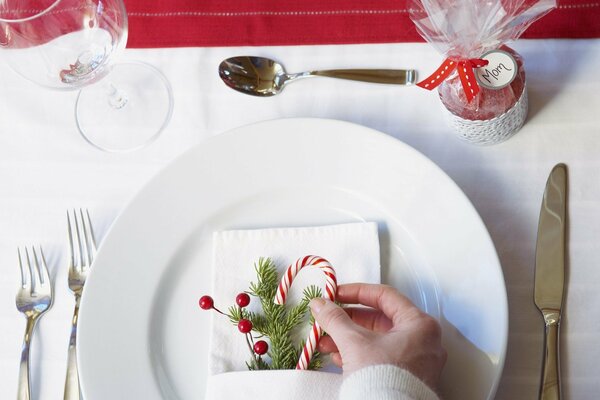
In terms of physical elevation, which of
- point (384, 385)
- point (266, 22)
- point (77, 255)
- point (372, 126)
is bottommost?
point (384, 385)

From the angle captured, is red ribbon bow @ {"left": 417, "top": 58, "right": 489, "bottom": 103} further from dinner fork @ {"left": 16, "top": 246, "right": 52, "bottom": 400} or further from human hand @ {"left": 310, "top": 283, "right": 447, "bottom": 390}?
dinner fork @ {"left": 16, "top": 246, "right": 52, "bottom": 400}

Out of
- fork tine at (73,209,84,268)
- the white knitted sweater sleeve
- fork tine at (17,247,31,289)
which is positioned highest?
fork tine at (73,209,84,268)

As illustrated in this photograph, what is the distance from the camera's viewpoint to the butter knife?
72 centimetres

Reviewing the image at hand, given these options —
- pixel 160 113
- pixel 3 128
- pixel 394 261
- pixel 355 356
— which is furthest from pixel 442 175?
pixel 3 128

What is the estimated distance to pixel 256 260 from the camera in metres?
0.79

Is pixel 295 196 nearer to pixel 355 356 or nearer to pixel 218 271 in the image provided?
pixel 218 271

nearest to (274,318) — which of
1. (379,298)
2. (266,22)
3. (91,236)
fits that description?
(379,298)

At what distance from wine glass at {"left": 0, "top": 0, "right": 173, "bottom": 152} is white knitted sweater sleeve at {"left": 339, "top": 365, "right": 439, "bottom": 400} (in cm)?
Answer: 43

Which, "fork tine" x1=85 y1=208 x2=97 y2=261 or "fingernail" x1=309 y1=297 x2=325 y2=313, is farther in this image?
"fork tine" x1=85 y1=208 x2=97 y2=261

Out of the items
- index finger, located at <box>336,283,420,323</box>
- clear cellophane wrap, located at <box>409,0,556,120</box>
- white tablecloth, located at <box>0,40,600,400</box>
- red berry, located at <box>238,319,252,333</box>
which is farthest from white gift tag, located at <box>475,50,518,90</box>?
red berry, located at <box>238,319,252,333</box>

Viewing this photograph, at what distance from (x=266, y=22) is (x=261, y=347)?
1.39 feet

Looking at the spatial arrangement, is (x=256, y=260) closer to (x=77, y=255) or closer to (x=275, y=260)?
(x=275, y=260)

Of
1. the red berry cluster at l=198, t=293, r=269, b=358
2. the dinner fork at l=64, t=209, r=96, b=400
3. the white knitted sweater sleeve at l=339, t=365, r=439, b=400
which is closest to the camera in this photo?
the white knitted sweater sleeve at l=339, t=365, r=439, b=400

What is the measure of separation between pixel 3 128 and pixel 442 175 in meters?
0.57
